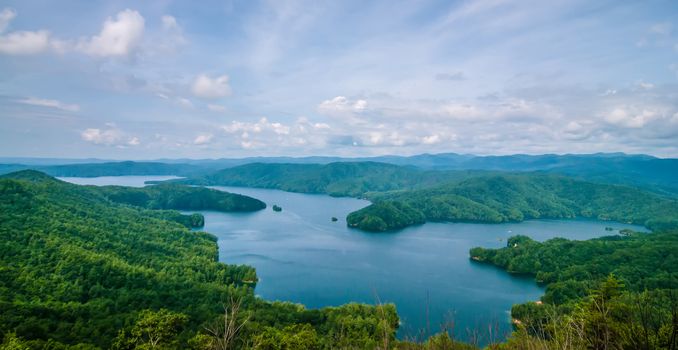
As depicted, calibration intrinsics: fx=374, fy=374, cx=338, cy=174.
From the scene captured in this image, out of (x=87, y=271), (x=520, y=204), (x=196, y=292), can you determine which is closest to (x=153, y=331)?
(x=196, y=292)

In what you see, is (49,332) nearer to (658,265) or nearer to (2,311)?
(2,311)

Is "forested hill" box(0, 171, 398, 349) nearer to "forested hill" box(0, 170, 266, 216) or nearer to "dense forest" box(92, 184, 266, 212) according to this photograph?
"forested hill" box(0, 170, 266, 216)

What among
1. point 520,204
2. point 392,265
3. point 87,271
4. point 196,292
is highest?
point 87,271


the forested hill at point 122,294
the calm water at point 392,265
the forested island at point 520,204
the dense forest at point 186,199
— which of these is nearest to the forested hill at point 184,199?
the dense forest at point 186,199

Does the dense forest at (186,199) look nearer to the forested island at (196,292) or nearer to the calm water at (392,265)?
the calm water at (392,265)

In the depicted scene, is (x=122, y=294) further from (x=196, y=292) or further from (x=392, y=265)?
(x=392, y=265)

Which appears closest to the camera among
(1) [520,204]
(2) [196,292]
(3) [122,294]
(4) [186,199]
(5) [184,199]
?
(3) [122,294]

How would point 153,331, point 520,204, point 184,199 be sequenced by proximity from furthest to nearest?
point 520,204 → point 184,199 → point 153,331
